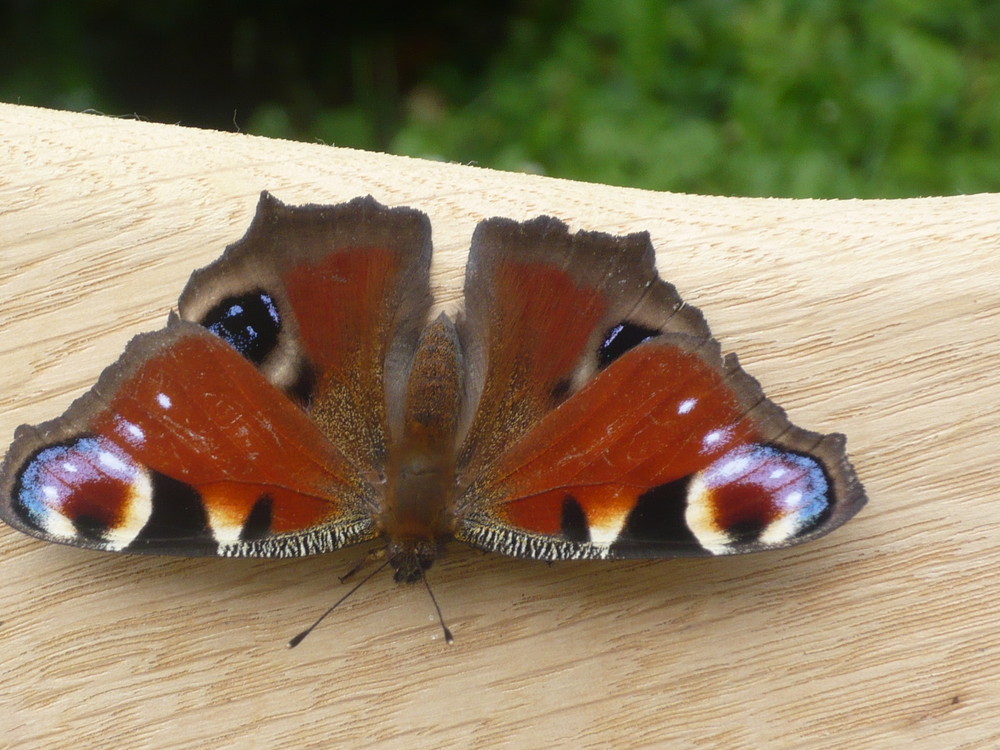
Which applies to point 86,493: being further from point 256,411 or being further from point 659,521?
point 659,521

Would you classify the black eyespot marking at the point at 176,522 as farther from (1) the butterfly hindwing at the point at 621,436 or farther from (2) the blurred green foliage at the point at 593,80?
(2) the blurred green foliage at the point at 593,80

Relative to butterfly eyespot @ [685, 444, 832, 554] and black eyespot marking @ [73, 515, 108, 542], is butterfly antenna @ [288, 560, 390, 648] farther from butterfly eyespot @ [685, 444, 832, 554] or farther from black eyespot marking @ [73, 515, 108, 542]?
butterfly eyespot @ [685, 444, 832, 554]

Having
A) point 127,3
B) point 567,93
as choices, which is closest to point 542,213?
point 567,93

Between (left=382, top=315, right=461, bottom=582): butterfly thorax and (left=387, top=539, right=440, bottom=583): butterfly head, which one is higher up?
(left=382, top=315, right=461, bottom=582): butterfly thorax

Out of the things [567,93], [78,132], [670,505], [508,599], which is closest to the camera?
[670,505]

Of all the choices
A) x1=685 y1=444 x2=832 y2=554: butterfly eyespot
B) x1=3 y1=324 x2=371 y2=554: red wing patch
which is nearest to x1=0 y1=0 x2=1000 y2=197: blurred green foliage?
x1=685 y1=444 x2=832 y2=554: butterfly eyespot

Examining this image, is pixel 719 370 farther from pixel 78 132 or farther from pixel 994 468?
pixel 78 132
